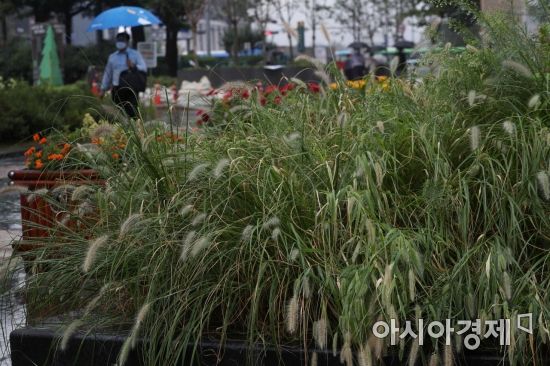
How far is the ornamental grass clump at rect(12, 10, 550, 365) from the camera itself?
439 cm

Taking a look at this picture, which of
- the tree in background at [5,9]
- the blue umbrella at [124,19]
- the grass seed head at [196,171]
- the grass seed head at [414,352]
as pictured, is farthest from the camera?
the tree in background at [5,9]

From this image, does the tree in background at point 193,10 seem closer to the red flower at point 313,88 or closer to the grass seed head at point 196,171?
the red flower at point 313,88

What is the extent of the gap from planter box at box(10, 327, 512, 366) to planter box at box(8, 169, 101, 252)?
1.74ft

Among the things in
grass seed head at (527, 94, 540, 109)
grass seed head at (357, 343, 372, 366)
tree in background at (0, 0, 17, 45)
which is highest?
tree in background at (0, 0, 17, 45)

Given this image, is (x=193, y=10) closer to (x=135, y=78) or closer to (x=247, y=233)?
(x=135, y=78)

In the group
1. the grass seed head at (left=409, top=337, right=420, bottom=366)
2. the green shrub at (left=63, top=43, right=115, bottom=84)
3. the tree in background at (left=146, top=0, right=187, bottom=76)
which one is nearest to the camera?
the grass seed head at (left=409, top=337, right=420, bottom=366)

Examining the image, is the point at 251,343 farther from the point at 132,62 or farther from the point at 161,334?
the point at 132,62

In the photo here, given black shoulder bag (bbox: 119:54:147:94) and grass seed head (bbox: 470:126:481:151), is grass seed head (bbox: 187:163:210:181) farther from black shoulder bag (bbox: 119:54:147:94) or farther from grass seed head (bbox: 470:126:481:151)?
black shoulder bag (bbox: 119:54:147:94)

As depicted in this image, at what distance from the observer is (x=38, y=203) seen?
643 centimetres

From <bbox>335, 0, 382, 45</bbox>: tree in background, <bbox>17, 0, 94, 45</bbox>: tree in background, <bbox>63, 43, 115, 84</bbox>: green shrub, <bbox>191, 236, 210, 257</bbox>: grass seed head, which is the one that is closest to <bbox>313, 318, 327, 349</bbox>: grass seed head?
<bbox>191, 236, 210, 257</bbox>: grass seed head

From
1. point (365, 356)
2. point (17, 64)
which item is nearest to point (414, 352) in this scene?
point (365, 356)

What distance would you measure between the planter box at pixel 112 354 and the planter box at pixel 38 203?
1.74 feet

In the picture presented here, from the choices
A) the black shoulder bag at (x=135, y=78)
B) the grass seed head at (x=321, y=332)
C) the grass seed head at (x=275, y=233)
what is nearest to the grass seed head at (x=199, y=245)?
the grass seed head at (x=275, y=233)

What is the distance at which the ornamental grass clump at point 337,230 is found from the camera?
14.4 ft
